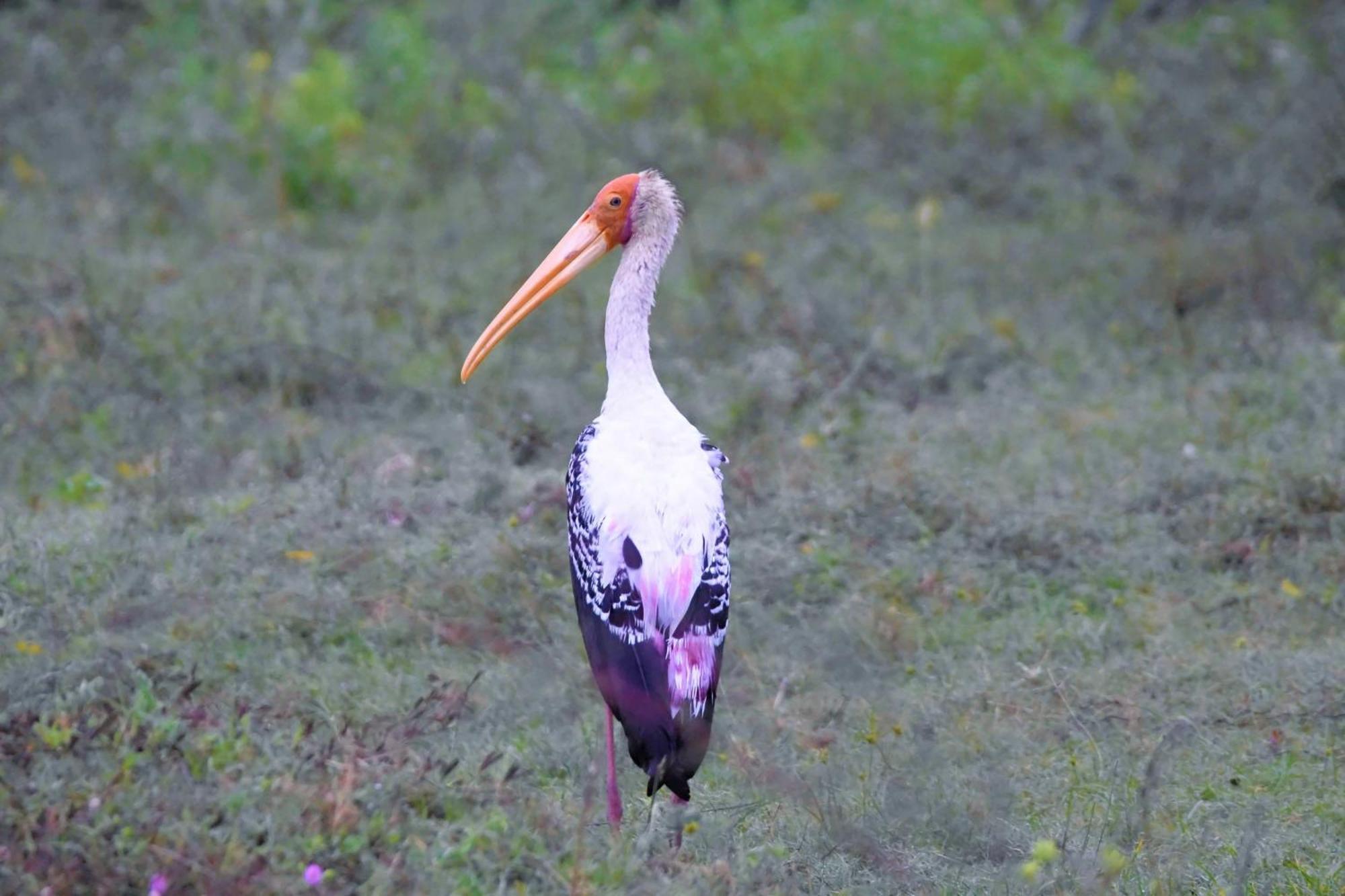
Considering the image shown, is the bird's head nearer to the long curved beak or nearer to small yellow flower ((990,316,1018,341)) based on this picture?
the long curved beak

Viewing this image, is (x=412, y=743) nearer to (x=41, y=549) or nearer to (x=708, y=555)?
(x=708, y=555)

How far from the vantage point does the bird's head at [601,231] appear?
172 inches

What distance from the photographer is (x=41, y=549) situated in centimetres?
464

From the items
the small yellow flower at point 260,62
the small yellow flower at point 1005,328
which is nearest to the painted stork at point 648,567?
the small yellow flower at point 1005,328

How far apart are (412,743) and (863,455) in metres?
2.45

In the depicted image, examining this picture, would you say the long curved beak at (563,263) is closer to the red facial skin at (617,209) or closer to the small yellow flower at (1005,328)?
the red facial skin at (617,209)

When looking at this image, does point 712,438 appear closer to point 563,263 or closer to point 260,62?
point 563,263

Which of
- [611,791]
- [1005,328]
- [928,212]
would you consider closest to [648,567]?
[611,791]

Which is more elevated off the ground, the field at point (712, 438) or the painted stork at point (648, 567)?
the painted stork at point (648, 567)

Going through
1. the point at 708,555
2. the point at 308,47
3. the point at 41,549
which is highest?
the point at 708,555

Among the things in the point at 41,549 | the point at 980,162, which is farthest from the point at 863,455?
the point at 980,162

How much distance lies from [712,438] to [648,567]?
2364mm

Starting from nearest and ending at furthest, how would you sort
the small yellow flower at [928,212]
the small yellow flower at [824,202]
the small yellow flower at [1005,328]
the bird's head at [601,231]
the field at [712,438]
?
1. the field at [712,438]
2. the bird's head at [601,231]
3. the small yellow flower at [1005,328]
4. the small yellow flower at [928,212]
5. the small yellow flower at [824,202]

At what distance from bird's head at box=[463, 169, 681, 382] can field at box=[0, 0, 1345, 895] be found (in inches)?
32.3
